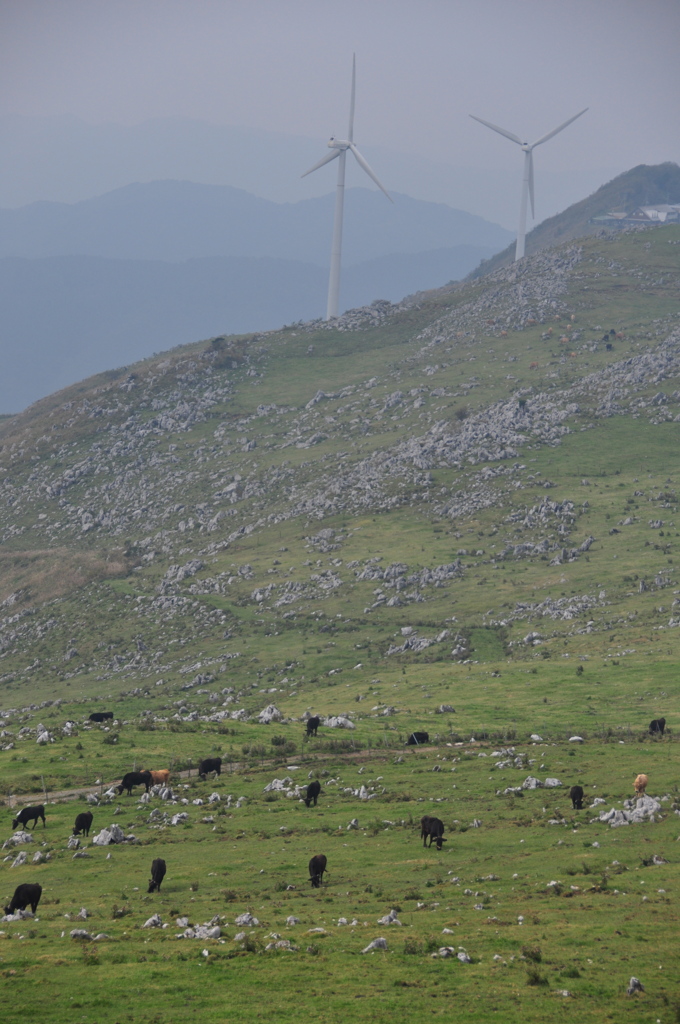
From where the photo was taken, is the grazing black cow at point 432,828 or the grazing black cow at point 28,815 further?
the grazing black cow at point 28,815

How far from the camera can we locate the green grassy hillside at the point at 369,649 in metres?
24.9

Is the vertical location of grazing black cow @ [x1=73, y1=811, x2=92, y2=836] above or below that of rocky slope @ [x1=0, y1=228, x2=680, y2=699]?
below

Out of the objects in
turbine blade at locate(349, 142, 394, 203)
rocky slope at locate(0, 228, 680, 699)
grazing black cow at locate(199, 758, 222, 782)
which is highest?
turbine blade at locate(349, 142, 394, 203)

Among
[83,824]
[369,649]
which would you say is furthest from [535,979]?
[369,649]

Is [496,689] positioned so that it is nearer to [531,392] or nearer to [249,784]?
[249,784]

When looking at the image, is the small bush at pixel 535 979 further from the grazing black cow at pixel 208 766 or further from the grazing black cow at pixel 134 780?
the grazing black cow at pixel 208 766

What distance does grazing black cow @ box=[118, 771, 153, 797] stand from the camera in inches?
1780

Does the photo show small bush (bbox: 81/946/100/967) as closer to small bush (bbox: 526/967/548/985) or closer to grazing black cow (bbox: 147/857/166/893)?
grazing black cow (bbox: 147/857/166/893)

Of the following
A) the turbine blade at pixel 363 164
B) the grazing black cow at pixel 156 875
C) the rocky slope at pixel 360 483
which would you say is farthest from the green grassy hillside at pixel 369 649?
the turbine blade at pixel 363 164

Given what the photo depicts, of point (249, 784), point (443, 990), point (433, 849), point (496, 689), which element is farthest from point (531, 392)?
point (443, 990)

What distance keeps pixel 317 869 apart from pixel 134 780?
16.4 m

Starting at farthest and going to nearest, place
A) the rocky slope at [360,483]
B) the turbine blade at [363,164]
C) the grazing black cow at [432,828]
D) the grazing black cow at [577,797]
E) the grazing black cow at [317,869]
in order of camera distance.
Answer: the turbine blade at [363,164] < the rocky slope at [360,483] < the grazing black cow at [577,797] < the grazing black cow at [432,828] < the grazing black cow at [317,869]

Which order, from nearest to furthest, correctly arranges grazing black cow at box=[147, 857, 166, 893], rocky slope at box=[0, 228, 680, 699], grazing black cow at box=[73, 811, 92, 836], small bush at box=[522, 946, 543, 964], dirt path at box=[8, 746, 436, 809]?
small bush at box=[522, 946, 543, 964] < grazing black cow at box=[147, 857, 166, 893] < grazing black cow at box=[73, 811, 92, 836] < dirt path at box=[8, 746, 436, 809] < rocky slope at box=[0, 228, 680, 699]

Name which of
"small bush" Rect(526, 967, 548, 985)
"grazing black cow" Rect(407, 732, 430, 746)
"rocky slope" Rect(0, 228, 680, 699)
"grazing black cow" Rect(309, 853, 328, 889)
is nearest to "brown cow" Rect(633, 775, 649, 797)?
"grazing black cow" Rect(309, 853, 328, 889)
